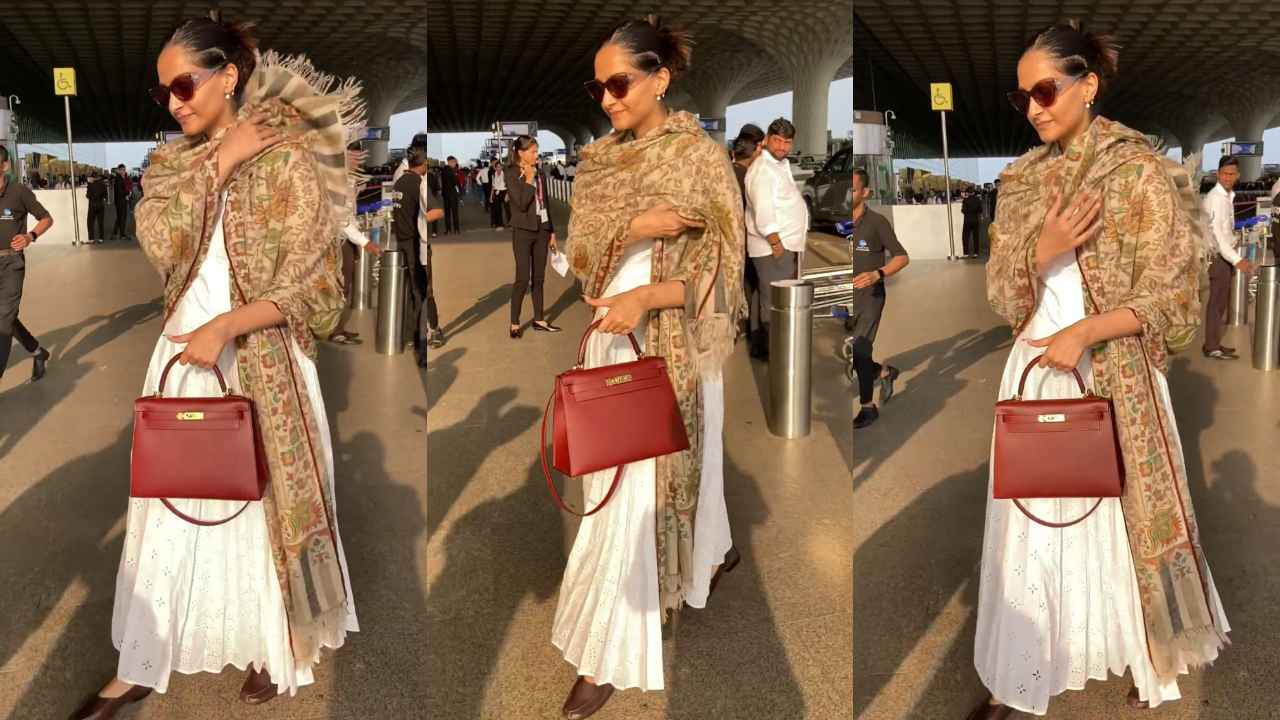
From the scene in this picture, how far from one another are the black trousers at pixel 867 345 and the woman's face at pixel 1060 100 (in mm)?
1113

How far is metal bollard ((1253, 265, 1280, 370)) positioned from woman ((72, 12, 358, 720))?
299 cm

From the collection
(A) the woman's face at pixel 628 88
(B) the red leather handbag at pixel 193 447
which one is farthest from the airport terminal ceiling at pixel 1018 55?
(B) the red leather handbag at pixel 193 447

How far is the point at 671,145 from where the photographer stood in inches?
108

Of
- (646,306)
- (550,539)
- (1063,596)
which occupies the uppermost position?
(646,306)

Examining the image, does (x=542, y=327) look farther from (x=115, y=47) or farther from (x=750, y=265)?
(x=115, y=47)

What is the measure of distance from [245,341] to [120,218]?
0.72m

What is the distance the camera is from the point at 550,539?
387 cm

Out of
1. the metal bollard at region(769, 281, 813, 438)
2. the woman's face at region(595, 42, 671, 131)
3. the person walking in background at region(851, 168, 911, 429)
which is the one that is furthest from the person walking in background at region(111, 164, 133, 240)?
the person walking in background at region(851, 168, 911, 429)

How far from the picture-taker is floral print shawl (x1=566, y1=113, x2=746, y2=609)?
2.75m

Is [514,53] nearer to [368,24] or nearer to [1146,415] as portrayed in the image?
[368,24]

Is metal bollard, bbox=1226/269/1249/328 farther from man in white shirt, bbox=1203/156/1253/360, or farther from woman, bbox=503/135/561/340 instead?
woman, bbox=503/135/561/340

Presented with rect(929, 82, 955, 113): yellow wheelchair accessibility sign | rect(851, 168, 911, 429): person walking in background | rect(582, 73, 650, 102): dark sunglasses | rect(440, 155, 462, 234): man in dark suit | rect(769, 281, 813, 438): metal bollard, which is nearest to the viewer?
rect(582, 73, 650, 102): dark sunglasses

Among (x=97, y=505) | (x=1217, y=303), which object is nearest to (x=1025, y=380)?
(x=1217, y=303)

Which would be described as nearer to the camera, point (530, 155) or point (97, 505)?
point (97, 505)
